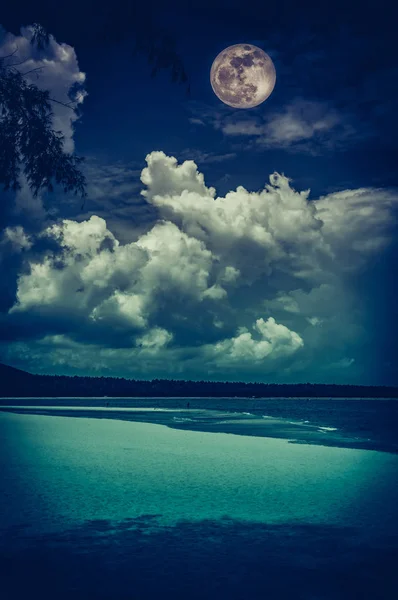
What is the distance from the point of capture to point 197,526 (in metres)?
15.0

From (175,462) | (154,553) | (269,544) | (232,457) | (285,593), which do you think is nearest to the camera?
(285,593)

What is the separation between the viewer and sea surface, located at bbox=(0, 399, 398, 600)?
34.1 feet

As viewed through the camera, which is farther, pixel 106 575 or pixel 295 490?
pixel 295 490

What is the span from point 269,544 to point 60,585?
16.6 ft

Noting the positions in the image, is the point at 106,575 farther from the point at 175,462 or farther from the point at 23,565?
the point at 175,462

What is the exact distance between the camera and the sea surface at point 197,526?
1039 centimetres

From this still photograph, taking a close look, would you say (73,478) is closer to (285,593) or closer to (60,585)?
(60,585)

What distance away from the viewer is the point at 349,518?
1588cm

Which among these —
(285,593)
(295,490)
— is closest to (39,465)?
(295,490)

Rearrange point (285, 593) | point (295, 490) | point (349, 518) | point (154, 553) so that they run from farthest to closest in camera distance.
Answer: point (295, 490)
point (349, 518)
point (154, 553)
point (285, 593)

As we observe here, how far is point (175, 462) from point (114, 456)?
155 inches

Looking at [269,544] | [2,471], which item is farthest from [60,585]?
[2,471]

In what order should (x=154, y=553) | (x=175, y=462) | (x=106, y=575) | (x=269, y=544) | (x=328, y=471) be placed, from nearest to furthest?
(x=106, y=575) → (x=154, y=553) → (x=269, y=544) → (x=328, y=471) → (x=175, y=462)

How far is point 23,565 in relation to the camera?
1122 cm
